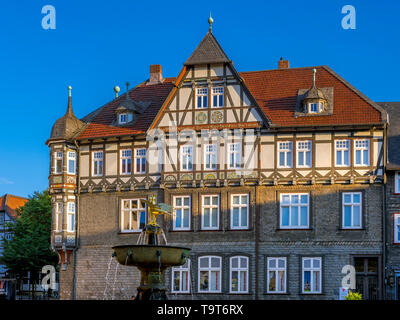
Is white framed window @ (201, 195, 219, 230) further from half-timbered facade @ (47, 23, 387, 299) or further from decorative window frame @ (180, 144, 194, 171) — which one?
decorative window frame @ (180, 144, 194, 171)

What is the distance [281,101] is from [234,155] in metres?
3.83

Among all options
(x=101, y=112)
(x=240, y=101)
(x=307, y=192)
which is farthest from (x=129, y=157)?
(x=307, y=192)

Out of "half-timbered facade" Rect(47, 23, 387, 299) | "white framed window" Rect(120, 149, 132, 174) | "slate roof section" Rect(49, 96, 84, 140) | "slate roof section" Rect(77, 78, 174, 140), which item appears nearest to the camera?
"half-timbered facade" Rect(47, 23, 387, 299)

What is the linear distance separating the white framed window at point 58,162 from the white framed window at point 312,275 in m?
14.1

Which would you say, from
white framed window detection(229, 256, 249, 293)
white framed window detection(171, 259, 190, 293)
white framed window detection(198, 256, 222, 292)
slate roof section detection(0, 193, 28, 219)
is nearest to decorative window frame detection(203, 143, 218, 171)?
white framed window detection(198, 256, 222, 292)

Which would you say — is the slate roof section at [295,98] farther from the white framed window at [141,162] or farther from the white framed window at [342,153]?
the white framed window at [141,162]

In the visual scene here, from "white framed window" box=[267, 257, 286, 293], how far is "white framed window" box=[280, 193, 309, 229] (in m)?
1.71

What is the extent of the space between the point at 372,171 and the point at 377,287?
5.50m

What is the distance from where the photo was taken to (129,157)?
38750mm

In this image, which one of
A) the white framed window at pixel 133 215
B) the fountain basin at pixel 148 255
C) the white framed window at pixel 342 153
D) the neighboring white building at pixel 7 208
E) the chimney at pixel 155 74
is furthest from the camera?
the neighboring white building at pixel 7 208

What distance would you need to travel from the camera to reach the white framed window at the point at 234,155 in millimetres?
36750

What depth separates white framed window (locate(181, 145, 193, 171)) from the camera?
37594 mm

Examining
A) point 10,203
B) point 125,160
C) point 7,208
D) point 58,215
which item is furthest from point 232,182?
point 10,203

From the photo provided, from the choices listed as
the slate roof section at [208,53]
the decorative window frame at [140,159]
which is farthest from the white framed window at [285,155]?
the decorative window frame at [140,159]
